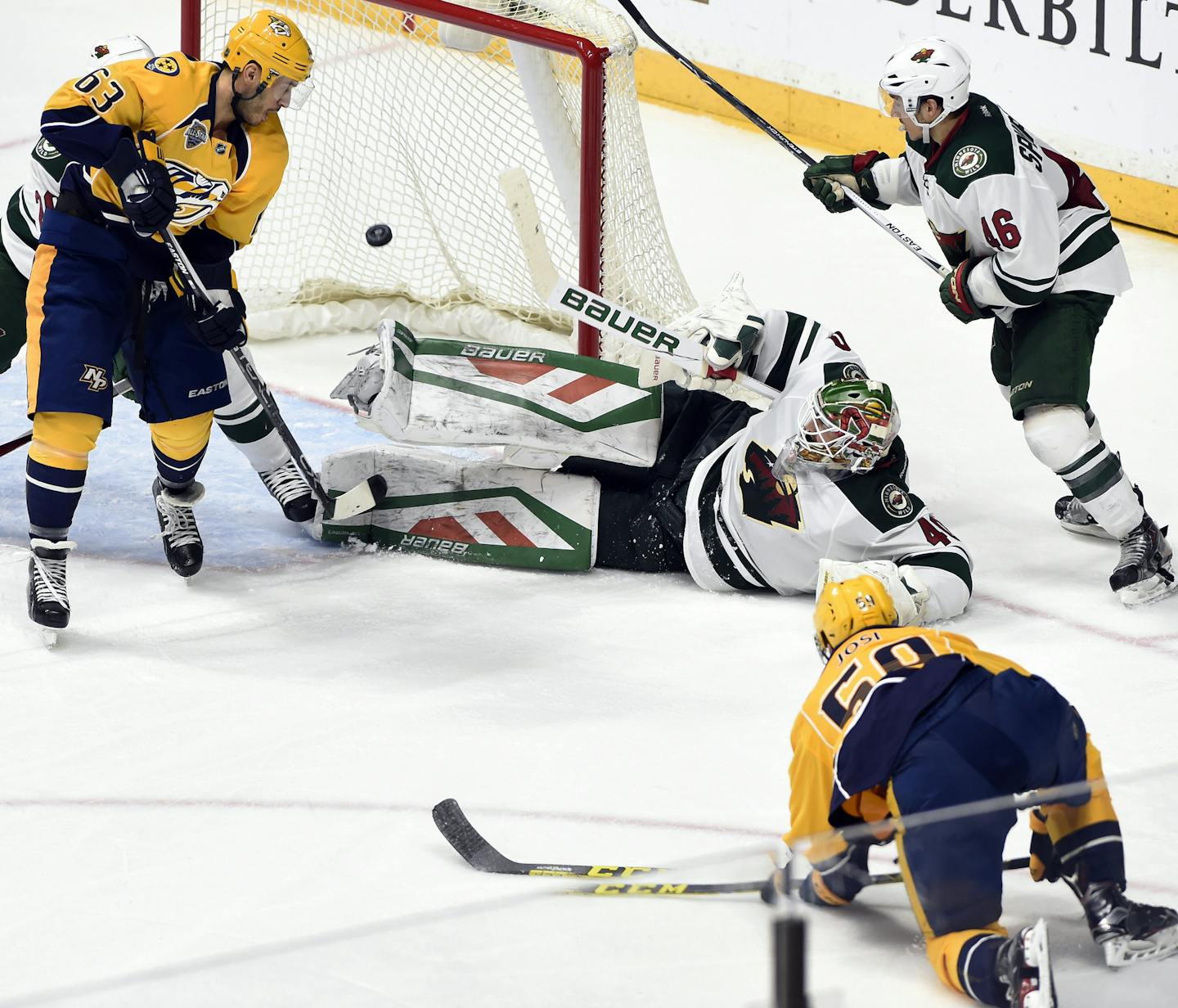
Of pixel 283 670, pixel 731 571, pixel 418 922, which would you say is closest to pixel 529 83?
pixel 731 571

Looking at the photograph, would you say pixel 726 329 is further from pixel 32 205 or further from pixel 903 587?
pixel 32 205

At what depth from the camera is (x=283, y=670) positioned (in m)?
→ 3.29

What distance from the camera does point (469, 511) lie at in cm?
377

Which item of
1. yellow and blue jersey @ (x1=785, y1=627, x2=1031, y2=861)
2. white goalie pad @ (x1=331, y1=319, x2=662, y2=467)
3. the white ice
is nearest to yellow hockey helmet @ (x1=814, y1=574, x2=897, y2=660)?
yellow and blue jersey @ (x1=785, y1=627, x2=1031, y2=861)

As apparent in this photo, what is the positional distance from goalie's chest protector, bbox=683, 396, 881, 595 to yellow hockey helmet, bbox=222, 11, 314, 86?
112 centimetres

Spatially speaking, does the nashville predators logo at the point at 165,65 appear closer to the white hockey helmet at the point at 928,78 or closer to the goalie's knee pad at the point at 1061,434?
the white hockey helmet at the point at 928,78

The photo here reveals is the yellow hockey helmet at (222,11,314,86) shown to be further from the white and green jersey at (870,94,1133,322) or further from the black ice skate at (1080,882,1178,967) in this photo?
the black ice skate at (1080,882,1178,967)

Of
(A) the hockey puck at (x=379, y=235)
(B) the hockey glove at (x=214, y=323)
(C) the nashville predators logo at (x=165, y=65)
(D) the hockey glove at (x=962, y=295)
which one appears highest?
(C) the nashville predators logo at (x=165, y=65)

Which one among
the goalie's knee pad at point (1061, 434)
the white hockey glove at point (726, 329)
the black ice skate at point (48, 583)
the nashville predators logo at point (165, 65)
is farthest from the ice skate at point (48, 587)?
the goalie's knee pad at point (1061, 434)

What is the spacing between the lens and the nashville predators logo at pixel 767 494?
3459mm

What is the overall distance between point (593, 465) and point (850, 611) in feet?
4.69

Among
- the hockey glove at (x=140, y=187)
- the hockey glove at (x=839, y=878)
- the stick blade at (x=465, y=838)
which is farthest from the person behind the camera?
the hockey glove at (x=140, y=187)

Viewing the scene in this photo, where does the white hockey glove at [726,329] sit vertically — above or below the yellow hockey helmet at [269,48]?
below

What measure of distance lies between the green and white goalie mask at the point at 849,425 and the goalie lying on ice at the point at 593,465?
0.06m
